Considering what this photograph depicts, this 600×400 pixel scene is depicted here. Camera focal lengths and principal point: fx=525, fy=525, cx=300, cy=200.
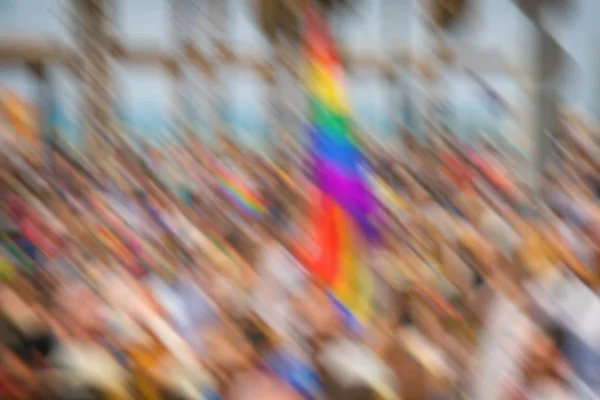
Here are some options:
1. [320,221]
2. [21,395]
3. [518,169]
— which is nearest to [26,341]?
[21,395]

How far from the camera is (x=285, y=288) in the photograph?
400 millimetres

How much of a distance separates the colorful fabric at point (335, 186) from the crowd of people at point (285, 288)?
0.01m

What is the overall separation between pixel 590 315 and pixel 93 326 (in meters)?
0.36

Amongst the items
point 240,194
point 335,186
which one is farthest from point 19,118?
point 335,186

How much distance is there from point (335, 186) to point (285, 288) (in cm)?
9

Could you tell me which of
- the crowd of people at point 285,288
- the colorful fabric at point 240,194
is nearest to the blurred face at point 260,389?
the crowd of people at point 285,288

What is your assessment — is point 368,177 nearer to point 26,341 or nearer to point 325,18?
point 325,18

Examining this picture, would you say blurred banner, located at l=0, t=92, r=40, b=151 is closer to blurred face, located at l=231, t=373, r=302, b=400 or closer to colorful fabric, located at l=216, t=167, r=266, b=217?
colorful fabric, located at l=216, t=167, r=266, b=217

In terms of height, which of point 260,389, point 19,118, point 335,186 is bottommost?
point 260,389

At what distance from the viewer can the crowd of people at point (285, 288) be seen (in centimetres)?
35

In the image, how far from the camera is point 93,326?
374 millimetres

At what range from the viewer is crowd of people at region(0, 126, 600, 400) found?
0.35 metres

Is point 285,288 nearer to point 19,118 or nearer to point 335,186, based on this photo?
point 335,186

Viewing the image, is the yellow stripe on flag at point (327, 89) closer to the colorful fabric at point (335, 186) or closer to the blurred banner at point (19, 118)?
the colorful fabric at point (335, 186)
